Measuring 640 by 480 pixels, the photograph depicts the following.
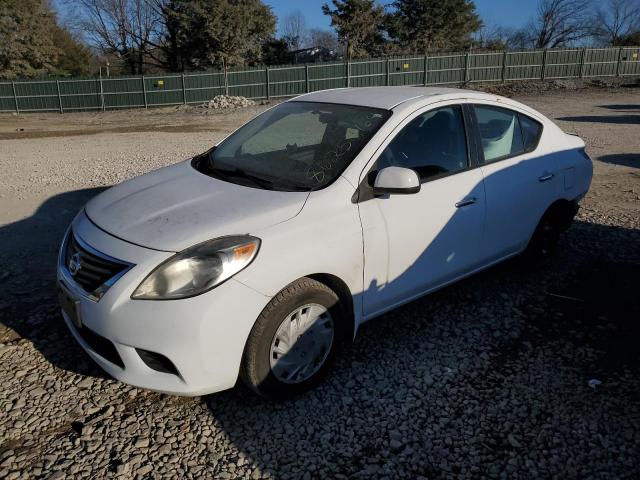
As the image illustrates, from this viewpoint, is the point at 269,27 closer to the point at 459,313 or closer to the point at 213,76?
the point at 213,76

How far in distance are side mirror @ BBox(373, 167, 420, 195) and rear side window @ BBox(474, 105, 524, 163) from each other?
3.66 feet

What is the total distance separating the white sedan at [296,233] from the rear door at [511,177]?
0.04 ft

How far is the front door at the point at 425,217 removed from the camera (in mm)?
3221

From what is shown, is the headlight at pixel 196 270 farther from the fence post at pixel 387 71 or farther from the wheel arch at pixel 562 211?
the fence post at pixel 387 71

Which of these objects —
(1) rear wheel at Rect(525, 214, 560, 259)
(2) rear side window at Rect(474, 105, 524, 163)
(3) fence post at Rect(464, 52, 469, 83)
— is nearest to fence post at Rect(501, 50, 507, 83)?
(3) fence post at Rect(464, 52, 469, 83)

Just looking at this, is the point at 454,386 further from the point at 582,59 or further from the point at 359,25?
the point at 359,25

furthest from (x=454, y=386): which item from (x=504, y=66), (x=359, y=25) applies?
(x=359, y=25)

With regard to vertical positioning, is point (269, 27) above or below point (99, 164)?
above

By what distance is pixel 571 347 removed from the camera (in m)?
3.64

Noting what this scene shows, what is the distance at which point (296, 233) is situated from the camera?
2.84 metres

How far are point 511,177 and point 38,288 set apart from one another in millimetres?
3911

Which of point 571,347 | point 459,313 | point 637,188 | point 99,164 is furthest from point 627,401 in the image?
point 99,164

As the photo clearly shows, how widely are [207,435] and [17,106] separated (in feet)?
99.7

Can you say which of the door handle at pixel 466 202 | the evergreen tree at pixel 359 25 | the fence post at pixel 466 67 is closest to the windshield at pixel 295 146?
the door handle at pixel 466 202
